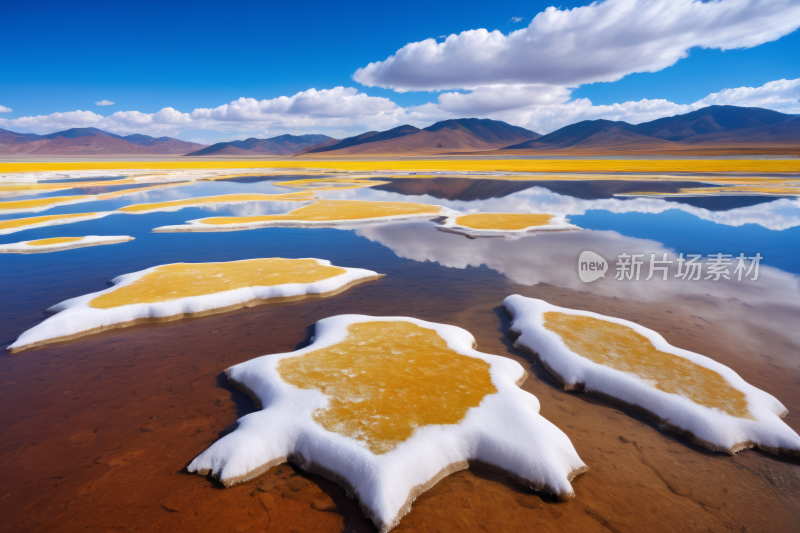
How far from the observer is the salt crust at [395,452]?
4.76m

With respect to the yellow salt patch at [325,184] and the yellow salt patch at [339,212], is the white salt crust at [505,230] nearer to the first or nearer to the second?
the yellow salt patch at [339,212]

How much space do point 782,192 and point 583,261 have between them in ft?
111

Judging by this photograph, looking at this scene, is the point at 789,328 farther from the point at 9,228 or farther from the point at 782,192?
the point at 782,192

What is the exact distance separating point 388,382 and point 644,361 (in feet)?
15.5

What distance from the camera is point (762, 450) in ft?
18.0

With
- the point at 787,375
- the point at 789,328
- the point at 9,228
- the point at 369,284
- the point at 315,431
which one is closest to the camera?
the point at 315,431

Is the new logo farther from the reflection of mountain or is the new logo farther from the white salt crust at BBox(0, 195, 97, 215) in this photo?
the white salt crust at BBox(0, 195, 97, 215)

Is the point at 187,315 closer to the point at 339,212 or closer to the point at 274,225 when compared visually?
→ the point at 274,225

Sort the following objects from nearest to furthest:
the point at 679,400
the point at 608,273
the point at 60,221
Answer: the point at 679,400 → the point at 608,273 → the point at 60,221

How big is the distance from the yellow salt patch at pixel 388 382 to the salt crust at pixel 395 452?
0.53 feet

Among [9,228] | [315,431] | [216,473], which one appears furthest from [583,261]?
[9,228]

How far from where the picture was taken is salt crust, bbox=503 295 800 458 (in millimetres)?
5547

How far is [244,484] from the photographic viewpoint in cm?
495

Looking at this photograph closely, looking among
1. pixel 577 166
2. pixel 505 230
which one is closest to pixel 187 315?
pixel 505 230
